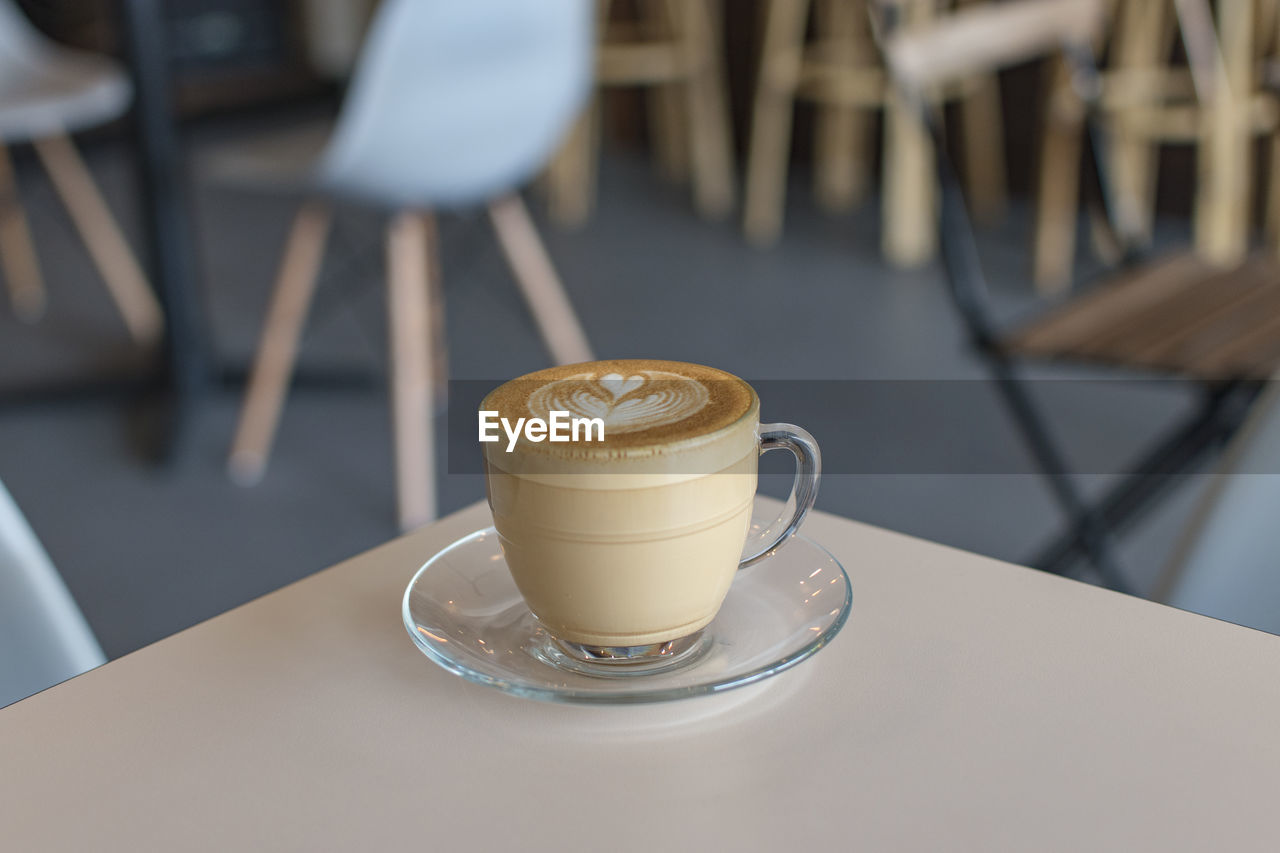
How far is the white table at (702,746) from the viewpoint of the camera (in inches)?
15.6

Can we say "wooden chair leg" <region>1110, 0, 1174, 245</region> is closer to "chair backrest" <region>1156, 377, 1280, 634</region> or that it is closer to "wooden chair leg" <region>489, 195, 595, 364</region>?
"wooden chair leg" <region>489, 195, 595, 364</region>

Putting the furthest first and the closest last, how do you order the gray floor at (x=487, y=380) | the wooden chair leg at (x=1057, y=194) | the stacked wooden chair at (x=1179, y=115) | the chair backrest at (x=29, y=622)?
the wooden chair leg at (x=1057, y=194)
the stacked wooden chair at (x=1179, y=115)
the gray floor at (x=487, y=380)
the chair backrest at (x=29, y=622)

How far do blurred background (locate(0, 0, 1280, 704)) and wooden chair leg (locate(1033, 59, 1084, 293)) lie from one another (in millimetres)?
15

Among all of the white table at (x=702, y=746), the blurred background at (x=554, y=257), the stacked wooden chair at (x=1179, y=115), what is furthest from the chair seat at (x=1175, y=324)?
the stacked wooden chair at (x=1179, y=115)

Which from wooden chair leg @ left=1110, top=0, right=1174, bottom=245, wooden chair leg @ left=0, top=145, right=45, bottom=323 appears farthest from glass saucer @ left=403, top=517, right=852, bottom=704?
wooden chair leg @ left=0, top=145, right=45, bottom=323

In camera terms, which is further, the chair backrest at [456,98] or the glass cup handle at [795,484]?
the chair backrest at [456,98]

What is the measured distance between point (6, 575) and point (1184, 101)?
3056 mm

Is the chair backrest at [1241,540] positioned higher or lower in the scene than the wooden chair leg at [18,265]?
higher

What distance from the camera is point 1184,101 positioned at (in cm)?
307

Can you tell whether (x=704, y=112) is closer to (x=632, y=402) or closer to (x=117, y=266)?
(x=117, y=266)

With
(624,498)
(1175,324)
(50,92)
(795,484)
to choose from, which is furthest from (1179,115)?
Result: (624,498)

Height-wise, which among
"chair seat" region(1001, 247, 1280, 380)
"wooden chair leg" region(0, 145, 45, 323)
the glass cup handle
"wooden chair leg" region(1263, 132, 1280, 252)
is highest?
the glass cup handle

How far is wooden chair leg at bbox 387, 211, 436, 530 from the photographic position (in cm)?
183

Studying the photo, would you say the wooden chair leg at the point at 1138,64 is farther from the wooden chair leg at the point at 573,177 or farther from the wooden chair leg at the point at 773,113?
the wooden chair leg at the point at 573,177
